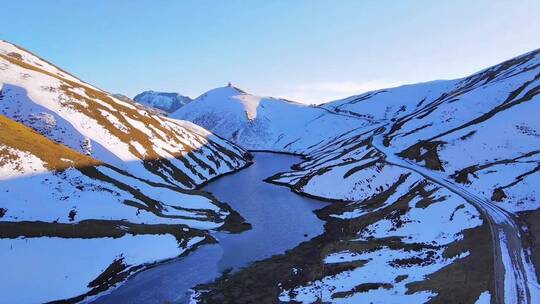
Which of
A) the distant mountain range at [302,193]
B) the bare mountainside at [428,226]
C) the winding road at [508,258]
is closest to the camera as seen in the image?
the winding road at [508,258]

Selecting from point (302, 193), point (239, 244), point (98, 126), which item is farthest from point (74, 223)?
point (302, 193)

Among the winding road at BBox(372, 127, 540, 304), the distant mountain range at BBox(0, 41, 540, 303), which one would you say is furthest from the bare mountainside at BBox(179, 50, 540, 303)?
the distant mountain range at BBox(0, 41, 540, 303)

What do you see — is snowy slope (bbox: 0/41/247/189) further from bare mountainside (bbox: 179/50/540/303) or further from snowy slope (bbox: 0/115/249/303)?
bare mountainside (bbox: 179/50/540/303)

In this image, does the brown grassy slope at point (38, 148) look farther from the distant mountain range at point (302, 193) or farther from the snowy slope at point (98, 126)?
the snowy slope at point (98, 126)

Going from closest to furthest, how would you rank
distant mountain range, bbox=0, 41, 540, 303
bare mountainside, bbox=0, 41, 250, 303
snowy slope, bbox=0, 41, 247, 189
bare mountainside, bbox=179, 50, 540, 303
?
bare mountainside, bbox=179, 50, 540, 303, distant mountain range, bbox=0, 41, 540, 303, bare mountainside, bbox=0, 41, 250, 303, snowy slope, bbox=0, 41, 247, 189

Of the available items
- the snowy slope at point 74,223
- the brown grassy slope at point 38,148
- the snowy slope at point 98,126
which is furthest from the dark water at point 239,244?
the brown grassy slope at point 38,148

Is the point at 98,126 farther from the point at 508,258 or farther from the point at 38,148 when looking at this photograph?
the point at 508,258

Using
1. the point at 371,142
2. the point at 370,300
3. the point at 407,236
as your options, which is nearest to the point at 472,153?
the point at 407,236
